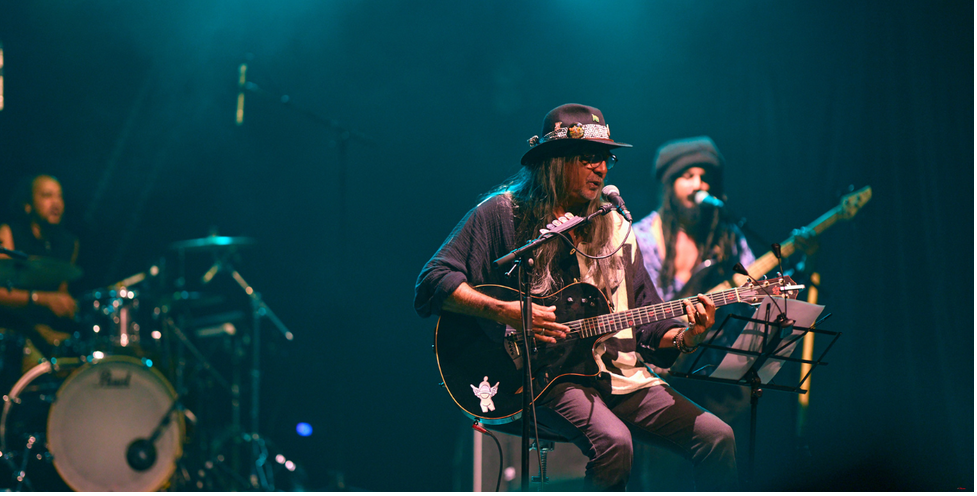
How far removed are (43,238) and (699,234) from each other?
531 cm

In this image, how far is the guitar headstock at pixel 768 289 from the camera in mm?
2959

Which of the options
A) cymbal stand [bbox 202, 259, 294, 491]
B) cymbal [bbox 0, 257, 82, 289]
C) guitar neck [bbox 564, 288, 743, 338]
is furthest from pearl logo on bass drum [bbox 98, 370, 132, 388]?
guitar neck [bbox 564, 288, 743, 338]

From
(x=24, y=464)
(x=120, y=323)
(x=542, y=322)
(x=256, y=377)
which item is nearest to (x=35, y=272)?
(x=120, y=323)

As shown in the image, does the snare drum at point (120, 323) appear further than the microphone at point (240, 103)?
No

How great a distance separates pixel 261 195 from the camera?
21.3ft

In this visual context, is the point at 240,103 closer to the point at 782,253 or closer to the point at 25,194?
the point at 25,194

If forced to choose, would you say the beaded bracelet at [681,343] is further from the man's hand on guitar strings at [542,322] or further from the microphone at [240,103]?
the microphone at [240,103]

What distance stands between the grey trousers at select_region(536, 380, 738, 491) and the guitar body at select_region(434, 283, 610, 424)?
0.34 feet

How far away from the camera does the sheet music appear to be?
2836 mm

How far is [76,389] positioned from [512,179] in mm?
3724

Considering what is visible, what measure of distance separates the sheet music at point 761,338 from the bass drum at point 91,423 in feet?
13.6

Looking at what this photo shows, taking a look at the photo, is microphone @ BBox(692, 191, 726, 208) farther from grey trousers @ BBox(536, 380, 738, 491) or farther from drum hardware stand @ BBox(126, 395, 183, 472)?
drum hardware stand @ BBox(126, 395, 183, 472)

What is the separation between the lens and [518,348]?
314cm

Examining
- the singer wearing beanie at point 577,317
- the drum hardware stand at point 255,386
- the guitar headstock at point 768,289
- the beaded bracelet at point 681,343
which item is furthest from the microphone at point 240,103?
the guitar headstock at point 768,289
